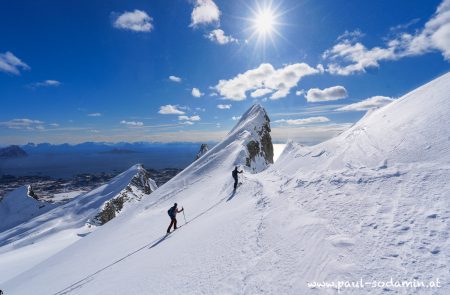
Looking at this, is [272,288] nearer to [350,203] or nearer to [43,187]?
[350,203]

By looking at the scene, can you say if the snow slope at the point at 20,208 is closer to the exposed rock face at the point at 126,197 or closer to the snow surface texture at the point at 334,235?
the exposed rock face at the point at 126,197

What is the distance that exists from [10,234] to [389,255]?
279ft

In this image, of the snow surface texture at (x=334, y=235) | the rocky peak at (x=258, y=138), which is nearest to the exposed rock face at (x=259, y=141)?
the rocky peak at (x=258, y=138)

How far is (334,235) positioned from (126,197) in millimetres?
78711

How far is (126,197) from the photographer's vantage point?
7731 cm

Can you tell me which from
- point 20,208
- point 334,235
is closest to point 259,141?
point 334,235

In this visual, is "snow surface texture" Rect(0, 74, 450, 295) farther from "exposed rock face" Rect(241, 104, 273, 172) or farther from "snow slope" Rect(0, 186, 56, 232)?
"snow slope" Rect(0, 186, 56, 232)

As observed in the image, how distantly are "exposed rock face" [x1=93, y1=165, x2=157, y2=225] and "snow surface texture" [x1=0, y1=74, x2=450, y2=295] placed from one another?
178 feet

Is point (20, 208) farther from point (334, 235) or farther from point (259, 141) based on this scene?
point (334, 235)

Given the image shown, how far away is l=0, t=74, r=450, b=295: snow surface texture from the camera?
565 cm

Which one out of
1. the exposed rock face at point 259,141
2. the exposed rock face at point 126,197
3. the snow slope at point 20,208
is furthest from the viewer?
the snow slope at point 20,208

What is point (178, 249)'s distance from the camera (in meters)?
10.9

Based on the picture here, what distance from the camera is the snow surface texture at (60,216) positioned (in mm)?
46575

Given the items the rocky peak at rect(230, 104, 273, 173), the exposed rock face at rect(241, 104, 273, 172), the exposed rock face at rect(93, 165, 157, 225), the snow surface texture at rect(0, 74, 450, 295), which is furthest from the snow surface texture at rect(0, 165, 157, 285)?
the rocky peak at rect(230, 104, 273, 173)
